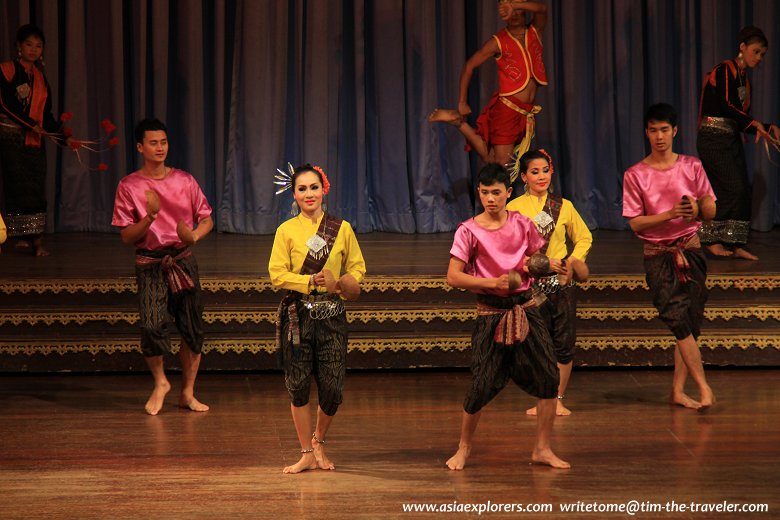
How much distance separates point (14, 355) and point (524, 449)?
2.98 m

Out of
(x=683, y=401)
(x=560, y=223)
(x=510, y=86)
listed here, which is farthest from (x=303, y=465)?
(x=510, y=86)

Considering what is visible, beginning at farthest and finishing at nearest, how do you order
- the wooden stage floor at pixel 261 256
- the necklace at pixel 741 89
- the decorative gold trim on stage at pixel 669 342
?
1. the necklace at pixel 741 89
2. the wooden stage floor at pixel 261 256
3. the decorative gold trim on stage at pixel 669 342

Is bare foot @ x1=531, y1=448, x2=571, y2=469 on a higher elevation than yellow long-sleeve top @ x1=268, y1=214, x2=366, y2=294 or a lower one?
lower

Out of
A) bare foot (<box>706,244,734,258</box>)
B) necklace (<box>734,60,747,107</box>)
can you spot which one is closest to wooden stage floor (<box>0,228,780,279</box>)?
bare foot (<box>706,244,734,258</box>)

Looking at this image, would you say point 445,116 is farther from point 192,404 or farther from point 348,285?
point 348,285

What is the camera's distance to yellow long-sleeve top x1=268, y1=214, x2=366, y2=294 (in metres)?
4.49

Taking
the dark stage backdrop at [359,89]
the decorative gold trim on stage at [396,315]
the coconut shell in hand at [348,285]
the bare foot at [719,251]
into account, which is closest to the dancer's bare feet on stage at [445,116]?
the dark stage backdrop at [359,89]

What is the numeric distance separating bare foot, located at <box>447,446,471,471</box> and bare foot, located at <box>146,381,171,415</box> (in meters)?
1.62

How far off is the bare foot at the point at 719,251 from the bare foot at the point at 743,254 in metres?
0.06

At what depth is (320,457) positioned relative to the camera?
4641mm

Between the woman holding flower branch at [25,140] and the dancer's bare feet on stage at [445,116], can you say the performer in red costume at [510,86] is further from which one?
the woman holding flower branch at [25,140]

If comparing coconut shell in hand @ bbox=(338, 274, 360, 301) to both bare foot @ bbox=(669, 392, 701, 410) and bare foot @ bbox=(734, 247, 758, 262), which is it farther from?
bare foot @ bbox=(734, 247, 758, 262)

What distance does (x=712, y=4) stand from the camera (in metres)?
8.46

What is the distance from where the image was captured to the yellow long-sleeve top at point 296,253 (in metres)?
4.49
